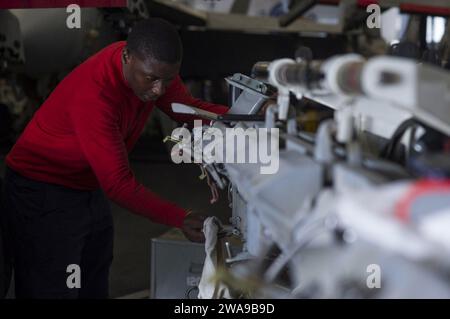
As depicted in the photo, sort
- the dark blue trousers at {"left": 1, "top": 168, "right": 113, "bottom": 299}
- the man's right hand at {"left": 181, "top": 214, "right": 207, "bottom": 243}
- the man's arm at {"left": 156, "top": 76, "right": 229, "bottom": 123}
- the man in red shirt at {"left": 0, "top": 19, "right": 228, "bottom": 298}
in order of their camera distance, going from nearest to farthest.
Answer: the man's right hand at {"left": 181, "top": 214, "right": 207, "bottom": 243} < the man in red shirt at {"left": 0, "top": 19, "right": 228, "bottom": 298} < the dark blue trousers at {"left": 1, "top": 168, "right": 113, "bottom": 299} < the man's arm at {"left": 156, "top": 76, "right": 229, "bottom": 123}

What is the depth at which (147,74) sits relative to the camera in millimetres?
1555

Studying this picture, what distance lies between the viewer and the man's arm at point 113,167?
149 centimetres

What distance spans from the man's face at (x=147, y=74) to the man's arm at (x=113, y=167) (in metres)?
0.11

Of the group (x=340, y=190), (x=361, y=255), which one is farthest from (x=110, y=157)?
(x=361, y=255)

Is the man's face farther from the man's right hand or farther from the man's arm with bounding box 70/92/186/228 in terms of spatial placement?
the man's right hand

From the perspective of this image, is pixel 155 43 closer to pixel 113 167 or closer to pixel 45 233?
pixel 113 167

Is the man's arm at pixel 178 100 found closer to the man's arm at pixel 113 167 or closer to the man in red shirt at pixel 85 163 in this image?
the man in red shirt at pixel 85 163

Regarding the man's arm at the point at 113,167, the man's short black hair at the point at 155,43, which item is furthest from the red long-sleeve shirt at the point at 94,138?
the man's short black hair at the point at 155,43

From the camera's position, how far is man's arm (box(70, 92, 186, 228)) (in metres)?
1.49

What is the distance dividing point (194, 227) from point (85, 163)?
426mm

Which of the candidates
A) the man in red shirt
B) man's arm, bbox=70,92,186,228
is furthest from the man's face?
man's arm, bbox=70,92,186,228

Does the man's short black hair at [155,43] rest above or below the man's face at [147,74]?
above

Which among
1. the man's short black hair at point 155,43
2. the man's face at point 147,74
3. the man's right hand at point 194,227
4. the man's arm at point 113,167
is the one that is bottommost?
the man's right hand at point 194,227
